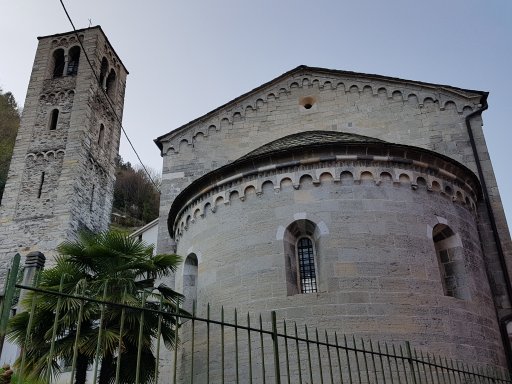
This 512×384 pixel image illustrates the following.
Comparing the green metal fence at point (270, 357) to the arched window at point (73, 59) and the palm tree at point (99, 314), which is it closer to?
the palm tree at point (99, 314)

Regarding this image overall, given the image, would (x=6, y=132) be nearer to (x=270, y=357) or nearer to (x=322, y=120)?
(x=322, y=120)

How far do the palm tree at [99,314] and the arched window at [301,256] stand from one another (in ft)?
7.12

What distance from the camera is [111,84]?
30828 millimetres

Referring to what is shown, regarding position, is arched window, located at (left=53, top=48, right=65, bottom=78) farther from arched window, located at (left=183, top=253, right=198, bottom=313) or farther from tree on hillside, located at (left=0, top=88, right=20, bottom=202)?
arched window, located at (left=183, top=253, right=198, bottom=313)

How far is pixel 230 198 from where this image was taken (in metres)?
9.98

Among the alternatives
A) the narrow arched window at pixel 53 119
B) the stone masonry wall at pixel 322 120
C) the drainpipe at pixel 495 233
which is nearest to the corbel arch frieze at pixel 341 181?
the drainpipe at pixel 495 233

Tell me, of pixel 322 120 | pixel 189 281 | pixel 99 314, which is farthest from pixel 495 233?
pixel 99 314

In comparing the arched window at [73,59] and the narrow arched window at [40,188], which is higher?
the arched window at [73,59]

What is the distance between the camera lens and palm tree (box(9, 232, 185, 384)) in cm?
721

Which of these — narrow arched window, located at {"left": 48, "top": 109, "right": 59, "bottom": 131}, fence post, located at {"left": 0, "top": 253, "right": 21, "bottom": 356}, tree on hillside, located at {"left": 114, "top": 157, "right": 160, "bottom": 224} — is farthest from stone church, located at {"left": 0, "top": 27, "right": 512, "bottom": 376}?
tree on hillside, located at {"left": 114, "top": 157, "right": 160, "bottom": 224}

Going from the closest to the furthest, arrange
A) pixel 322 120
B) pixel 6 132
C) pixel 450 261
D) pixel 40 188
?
pixel 450 261 → pixel 322 120 → pixel 40 188 → pixel 6 132

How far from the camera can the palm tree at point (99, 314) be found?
23.7 ft

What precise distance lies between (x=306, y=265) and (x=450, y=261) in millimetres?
2991

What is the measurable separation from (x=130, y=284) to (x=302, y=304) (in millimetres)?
3032
